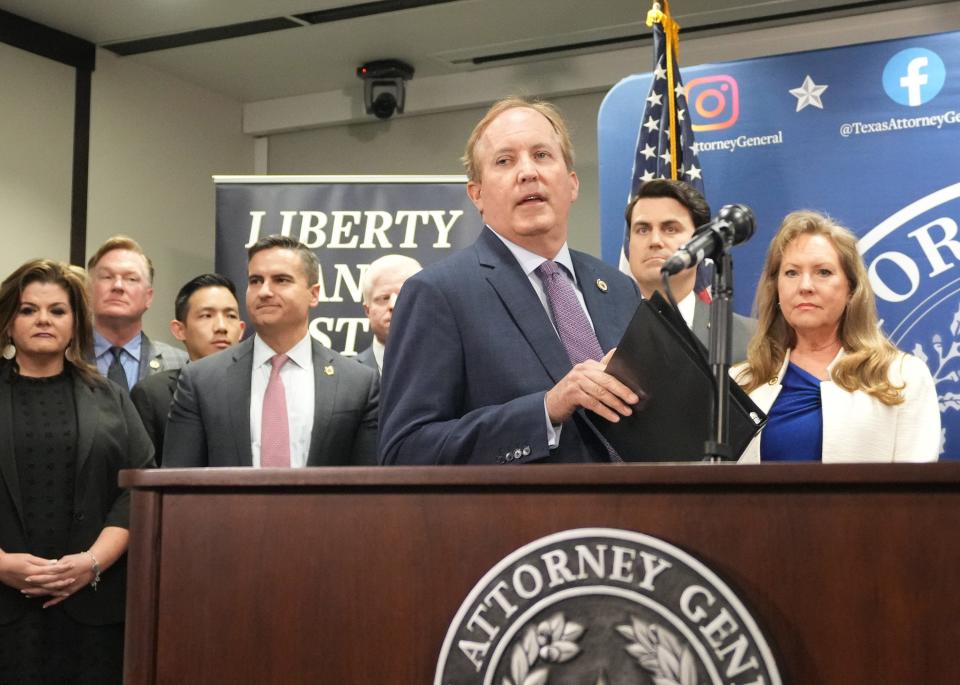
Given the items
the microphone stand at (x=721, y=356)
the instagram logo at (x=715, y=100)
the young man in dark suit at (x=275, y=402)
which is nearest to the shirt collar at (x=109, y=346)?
the young man in dark suit at (x=275, y=402)

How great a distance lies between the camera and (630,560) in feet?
4.00

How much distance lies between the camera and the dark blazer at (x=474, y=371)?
1.78 m

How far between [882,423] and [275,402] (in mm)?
1589

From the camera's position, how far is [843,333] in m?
Result: 2.76

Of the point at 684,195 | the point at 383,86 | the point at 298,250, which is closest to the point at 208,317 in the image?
the point at 298,250

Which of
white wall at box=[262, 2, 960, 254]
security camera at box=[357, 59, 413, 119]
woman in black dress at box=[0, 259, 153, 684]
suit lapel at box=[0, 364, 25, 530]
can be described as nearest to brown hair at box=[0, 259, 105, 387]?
woman in black dress at box=[0, 259, 153, 684]

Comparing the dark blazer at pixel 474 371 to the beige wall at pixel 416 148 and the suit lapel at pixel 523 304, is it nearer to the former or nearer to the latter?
the suit lapel at pixel 523 304

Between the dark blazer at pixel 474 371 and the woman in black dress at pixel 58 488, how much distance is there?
62.8 inches

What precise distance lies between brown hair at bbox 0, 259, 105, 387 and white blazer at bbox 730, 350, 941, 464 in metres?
1.88

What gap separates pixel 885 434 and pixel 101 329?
2.60m

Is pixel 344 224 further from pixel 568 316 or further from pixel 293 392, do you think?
pixel 568 316

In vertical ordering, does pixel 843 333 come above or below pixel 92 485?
above

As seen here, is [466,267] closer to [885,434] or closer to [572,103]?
[885,434]

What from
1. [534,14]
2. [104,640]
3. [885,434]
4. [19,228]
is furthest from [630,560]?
[19,228]
